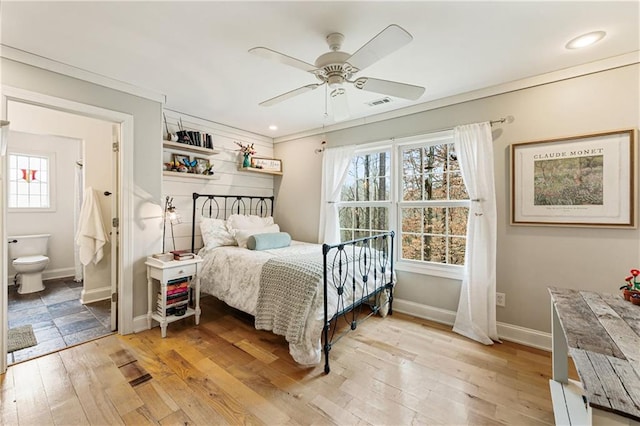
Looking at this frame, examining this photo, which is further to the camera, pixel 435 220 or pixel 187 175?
pixel 187 175

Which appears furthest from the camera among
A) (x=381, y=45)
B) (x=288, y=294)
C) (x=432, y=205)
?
(x=432, y=205)

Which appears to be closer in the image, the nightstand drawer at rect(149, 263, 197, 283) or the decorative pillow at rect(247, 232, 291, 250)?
the nightstand drawer at rect(149, 263, 197, 283)

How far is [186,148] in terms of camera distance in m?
3.37

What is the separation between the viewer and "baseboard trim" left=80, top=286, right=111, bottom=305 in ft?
11.3

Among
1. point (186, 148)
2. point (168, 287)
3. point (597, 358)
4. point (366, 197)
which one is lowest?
point (168, 287)

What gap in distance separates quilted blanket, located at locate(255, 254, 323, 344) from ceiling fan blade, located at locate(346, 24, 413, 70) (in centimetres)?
151

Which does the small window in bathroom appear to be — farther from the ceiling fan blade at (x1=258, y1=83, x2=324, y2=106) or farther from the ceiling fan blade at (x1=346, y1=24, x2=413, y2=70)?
the ceiling fan blade at (x1=346, y1=24, x2=413, y2=70)

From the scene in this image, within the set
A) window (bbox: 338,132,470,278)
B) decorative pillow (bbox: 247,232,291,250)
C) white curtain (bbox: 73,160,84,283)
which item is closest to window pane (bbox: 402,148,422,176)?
window (bbox: 338,132,470,278)

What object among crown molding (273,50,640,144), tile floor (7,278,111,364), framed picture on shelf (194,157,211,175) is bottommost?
tile floor (7,278,111,364)

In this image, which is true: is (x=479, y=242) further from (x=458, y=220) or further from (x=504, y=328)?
(x=504, y=328)

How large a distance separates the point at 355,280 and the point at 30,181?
17.8 feet

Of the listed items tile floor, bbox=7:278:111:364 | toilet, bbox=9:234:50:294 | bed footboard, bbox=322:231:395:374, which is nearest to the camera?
bed footboard, bbox=322:231:395:374

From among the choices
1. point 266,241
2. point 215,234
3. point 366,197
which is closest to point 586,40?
point 366,197

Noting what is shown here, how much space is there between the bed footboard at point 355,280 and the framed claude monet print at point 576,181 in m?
1.35
